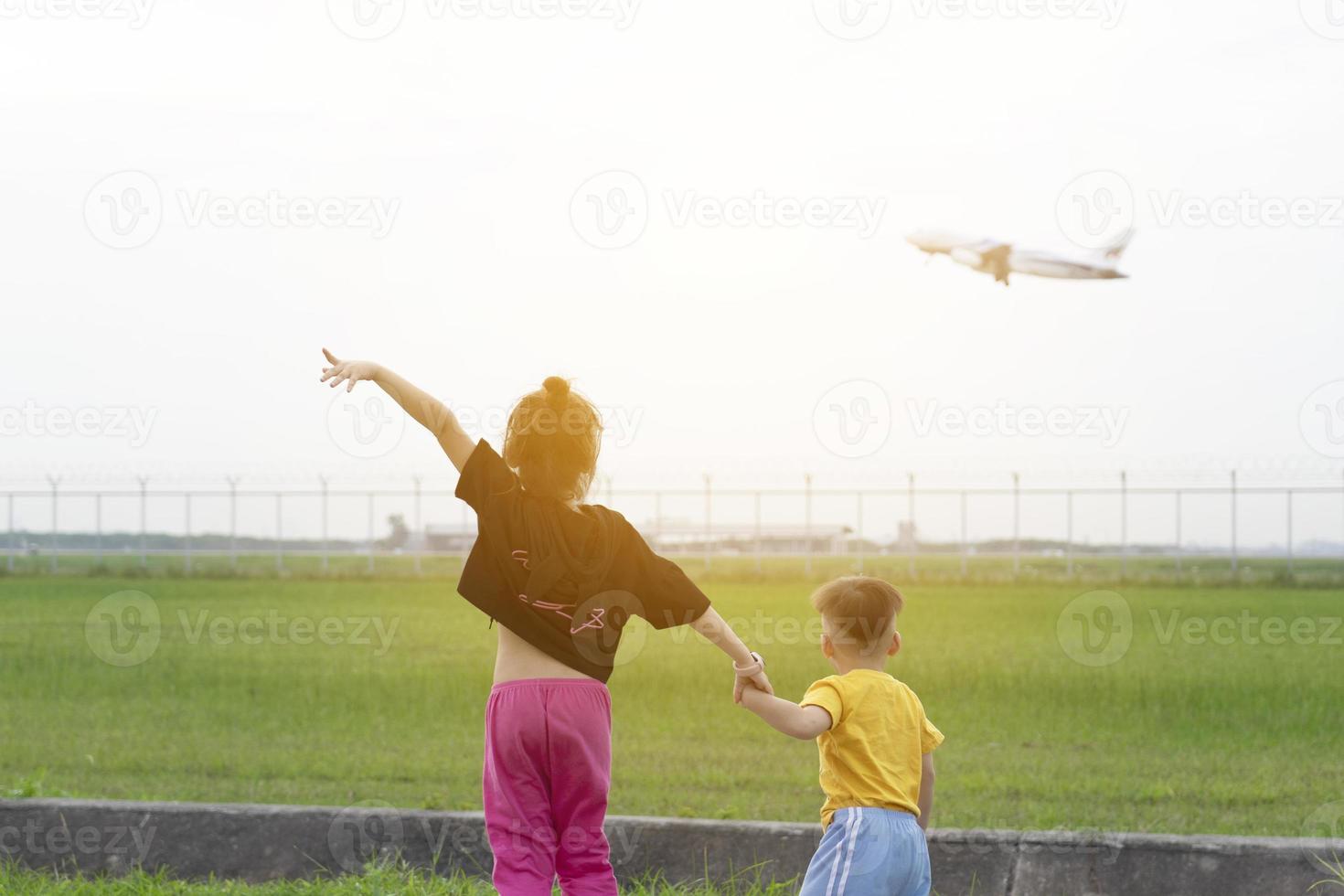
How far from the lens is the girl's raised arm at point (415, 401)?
3219 mm

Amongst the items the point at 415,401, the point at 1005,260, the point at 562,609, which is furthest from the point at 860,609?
the point at 1005,260

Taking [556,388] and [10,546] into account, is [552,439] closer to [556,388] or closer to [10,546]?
[556,388]

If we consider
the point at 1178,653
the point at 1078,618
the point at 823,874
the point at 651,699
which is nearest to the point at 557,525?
the point at 823,874

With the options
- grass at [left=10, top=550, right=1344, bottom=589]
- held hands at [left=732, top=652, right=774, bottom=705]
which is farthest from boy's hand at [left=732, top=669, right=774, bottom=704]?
grass at [left=10, top=550, right=1344, bottom=589]

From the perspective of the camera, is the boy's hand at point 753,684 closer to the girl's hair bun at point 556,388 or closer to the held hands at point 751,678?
the held hands at point 751,678

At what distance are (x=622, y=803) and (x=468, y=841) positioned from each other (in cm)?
147

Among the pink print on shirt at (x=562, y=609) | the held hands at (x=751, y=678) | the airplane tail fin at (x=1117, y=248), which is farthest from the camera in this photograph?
the airplane tail fin at (x=1117, y=248)

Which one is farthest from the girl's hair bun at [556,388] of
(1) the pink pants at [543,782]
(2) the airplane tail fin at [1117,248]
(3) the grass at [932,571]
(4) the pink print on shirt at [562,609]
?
(2) the airplane tail fin at [1117,248]

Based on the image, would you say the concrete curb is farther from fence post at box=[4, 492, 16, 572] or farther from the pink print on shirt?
fence post at box=[4, 492, 16, 572]

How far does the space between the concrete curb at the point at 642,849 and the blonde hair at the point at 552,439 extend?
1.61 metres

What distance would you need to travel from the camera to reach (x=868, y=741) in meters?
3.03

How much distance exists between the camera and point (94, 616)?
17.5 metres

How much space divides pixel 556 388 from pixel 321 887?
2.02 m

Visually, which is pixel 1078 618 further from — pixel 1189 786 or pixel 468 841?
pixel 468 841
